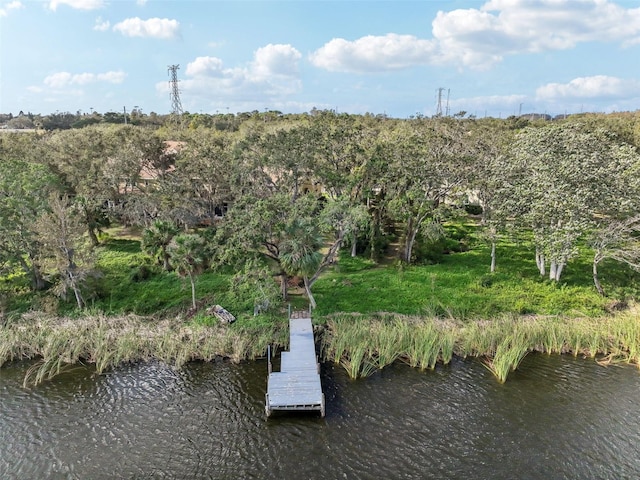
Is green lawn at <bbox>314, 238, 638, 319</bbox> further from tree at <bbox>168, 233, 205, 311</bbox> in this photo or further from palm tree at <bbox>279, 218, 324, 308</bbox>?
tree at <bbox>168, 233, 205, 311</bbox>

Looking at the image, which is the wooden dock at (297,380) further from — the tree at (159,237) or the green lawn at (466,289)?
the tree at (159,237)

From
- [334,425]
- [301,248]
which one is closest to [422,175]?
[301,248]

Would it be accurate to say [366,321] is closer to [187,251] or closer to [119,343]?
[187,251]

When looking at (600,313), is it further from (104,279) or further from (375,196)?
(104,279)

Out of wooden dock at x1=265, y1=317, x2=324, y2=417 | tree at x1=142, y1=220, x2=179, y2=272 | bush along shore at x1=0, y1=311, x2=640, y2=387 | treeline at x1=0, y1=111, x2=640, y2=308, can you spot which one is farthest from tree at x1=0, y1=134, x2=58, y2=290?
wooden dock at x1=265, y1=317, x2=324, y2=417

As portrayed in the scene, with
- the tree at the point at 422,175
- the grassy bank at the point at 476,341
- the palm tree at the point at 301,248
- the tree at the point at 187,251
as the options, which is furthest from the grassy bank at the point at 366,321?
the tree at the point at 422,175

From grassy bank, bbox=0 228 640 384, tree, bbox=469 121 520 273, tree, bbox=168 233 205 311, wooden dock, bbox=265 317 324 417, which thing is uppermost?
tree, bbox=469 121 520 273
